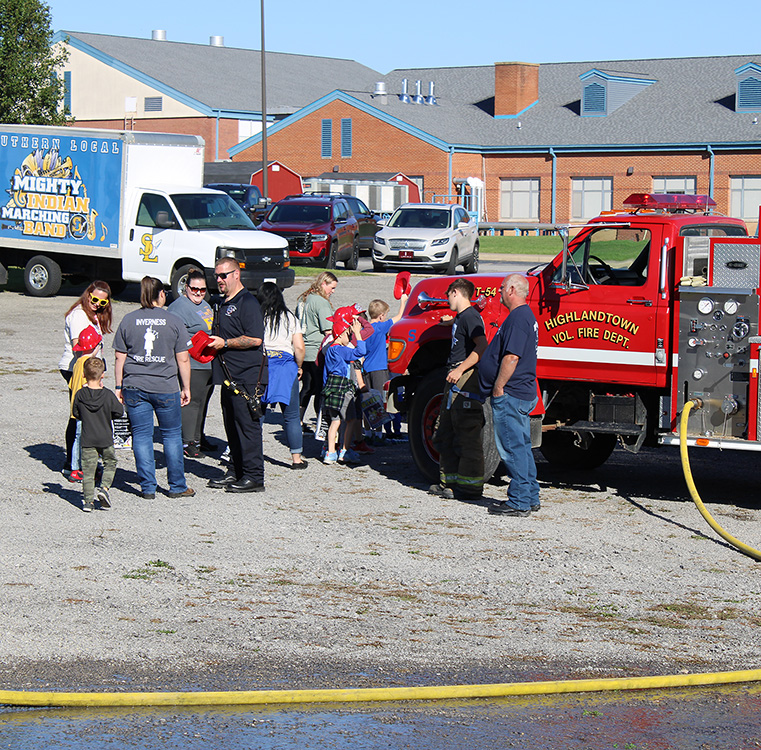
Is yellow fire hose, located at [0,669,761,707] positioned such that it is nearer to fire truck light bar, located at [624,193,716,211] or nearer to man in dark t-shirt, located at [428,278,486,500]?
man in dark t-shirt, located at [428,278,486,500]

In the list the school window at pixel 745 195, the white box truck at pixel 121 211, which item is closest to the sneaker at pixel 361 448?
the white box truck at pixel 121 211

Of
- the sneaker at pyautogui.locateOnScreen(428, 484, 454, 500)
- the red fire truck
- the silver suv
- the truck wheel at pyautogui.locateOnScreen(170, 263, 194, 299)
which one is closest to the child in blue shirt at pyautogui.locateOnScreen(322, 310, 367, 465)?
the red fire truck

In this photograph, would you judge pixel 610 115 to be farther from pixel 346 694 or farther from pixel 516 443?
pixel 346 694

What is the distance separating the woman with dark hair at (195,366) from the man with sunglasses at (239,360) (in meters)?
1.10

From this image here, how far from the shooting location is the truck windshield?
24.0m

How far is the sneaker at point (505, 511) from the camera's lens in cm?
979

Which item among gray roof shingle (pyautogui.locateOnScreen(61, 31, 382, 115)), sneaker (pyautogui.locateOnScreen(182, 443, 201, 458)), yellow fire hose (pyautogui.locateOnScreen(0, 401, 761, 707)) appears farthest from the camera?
gray roof shingle (pyautogui.locateOnScreen(61, 31, 382, 115))

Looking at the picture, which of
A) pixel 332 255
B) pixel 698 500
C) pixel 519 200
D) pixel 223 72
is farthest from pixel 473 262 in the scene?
pixel 223 72

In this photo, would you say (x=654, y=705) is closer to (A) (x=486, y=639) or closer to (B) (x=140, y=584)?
(A) (x=486, y=639)

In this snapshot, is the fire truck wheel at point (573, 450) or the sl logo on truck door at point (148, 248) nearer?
the fire truck wheel at point (573, 450)

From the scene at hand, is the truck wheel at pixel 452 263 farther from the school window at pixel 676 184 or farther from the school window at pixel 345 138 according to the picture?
the school window at pixel 345 138

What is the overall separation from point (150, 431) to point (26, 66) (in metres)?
24.0

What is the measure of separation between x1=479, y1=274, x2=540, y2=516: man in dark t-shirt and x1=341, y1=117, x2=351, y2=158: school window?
2083 inches

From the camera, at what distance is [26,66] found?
31.3 m
